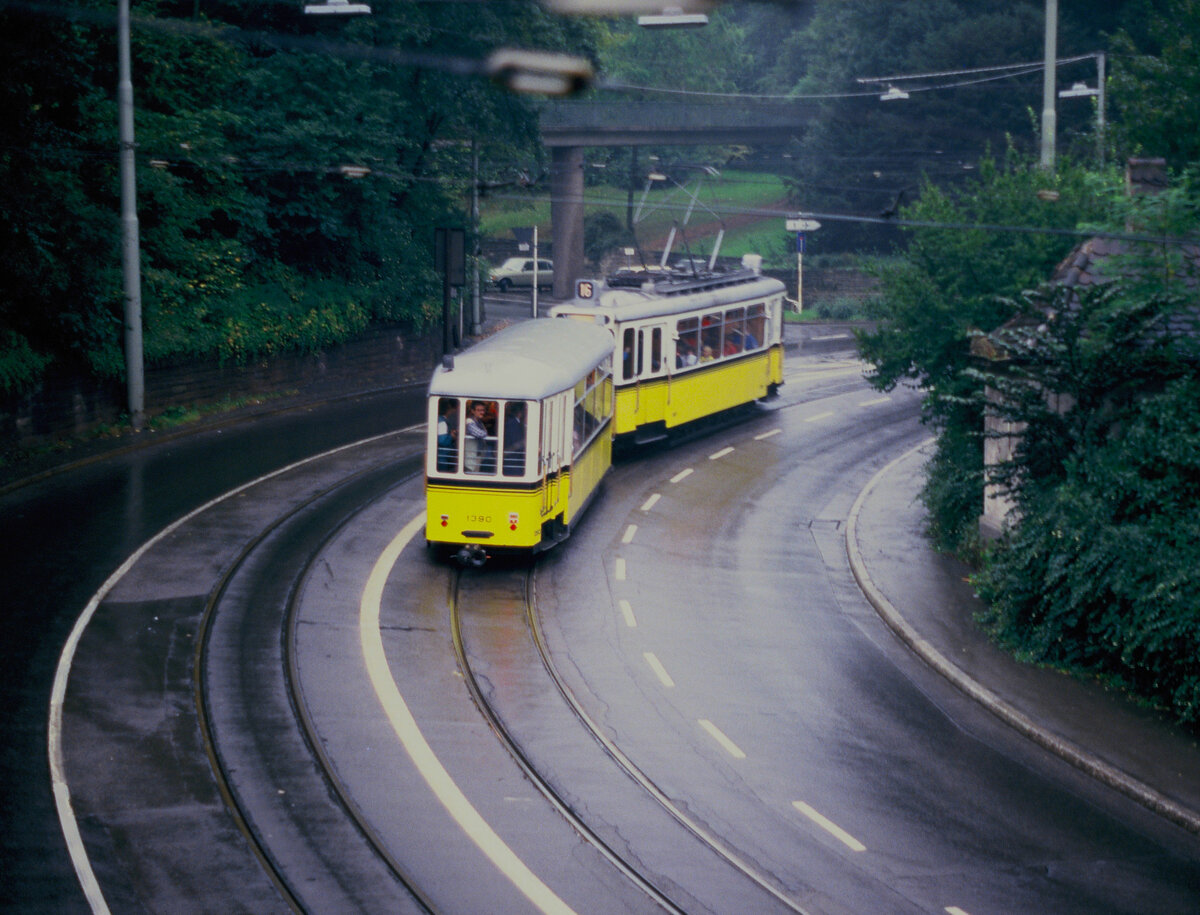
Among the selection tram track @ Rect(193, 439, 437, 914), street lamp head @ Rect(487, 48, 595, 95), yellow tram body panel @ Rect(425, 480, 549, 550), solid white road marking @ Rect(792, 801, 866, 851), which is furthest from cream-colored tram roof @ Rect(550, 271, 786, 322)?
solid white road marking @ Rect(792, 801, 866, 851)

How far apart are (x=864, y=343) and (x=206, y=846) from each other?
51.0 ft

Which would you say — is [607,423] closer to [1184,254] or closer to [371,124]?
[1184,254]

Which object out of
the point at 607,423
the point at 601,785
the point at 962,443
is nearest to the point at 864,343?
the point at 962,443

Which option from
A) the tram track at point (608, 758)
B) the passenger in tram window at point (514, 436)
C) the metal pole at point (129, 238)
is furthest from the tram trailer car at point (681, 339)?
the tram track at point (608, 758)

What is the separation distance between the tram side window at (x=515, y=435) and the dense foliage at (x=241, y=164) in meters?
8.39

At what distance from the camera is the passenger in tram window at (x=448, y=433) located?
60.6 ft

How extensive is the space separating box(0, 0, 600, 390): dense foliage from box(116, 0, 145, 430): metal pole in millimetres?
386

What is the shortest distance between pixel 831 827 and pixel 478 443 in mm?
8421

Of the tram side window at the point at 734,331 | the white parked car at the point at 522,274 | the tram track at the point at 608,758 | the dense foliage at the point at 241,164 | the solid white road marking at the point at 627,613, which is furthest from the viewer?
the white parked car at the point at 522,274

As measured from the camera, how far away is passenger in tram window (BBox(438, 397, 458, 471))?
60.6 feet

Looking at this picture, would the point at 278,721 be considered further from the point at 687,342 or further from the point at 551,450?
the point at 687,342

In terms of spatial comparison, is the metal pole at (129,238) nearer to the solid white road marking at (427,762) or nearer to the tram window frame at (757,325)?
the solid white road marking at (427,762)

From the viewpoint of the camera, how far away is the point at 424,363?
1592 inches

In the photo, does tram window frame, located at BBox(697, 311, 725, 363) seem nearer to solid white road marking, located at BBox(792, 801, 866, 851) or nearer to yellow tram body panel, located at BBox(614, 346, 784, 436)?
yellow tram body panel, located at BBox(614, 346, 784, 436)
